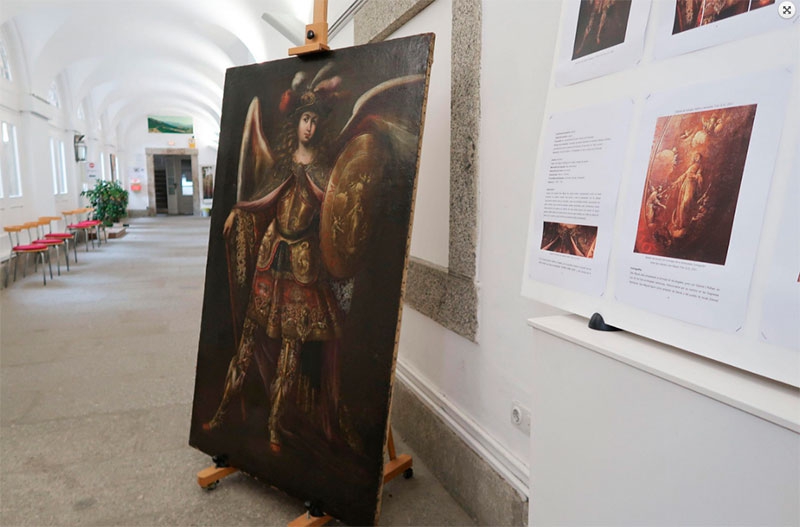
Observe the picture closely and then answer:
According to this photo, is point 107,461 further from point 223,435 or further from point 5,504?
point 223,435

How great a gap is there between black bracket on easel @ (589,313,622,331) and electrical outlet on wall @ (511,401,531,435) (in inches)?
31.4

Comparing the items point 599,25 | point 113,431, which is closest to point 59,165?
point 113,431

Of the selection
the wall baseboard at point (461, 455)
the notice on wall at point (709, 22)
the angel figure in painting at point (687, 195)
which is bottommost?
the wall baseboard at point (461, 455)

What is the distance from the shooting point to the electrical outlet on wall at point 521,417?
200 centimetres

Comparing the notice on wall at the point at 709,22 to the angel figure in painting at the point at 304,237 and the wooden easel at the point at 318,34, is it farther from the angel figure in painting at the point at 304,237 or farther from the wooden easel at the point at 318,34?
the wooden easel at the point at 318,34

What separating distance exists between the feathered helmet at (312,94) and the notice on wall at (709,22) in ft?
4.55

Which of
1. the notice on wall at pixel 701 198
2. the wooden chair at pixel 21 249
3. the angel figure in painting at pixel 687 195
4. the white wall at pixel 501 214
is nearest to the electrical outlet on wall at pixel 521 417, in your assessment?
the white wall at pixel 501 214

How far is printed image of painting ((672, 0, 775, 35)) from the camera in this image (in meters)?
1.00

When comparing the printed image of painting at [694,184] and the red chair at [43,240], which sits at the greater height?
the printed image of painting at [694,184]

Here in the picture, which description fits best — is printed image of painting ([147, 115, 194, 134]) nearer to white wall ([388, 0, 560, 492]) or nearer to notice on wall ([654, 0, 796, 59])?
white wall ([388, 0, 560, 492])

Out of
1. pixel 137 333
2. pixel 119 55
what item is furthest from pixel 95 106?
pixel 137 333

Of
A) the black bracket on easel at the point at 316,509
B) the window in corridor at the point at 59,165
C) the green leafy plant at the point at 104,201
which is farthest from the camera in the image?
the green leafy plant at the point at 104,201

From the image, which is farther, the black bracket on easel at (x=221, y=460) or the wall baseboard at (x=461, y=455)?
the black bracket on easel at (x=221, y=460)

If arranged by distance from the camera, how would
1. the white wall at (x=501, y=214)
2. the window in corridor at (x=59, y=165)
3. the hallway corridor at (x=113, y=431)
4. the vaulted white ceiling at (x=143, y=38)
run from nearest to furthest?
1. the white wall at (x=501, y=214)
2. the hallway corridor at (x=113, y=431)
3. the vaulted white ceiling at (x=143, y=38)
4. the window in corridor at (x=59, y=165)
